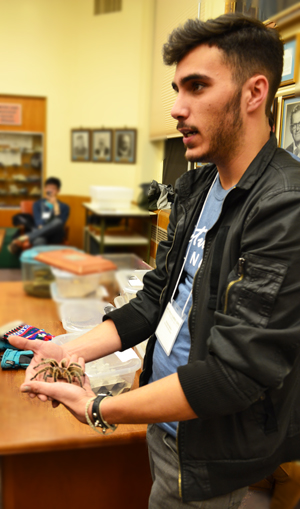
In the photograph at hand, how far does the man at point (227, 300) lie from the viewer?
654 mm

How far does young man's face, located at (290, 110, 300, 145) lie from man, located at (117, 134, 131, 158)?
5891 mm

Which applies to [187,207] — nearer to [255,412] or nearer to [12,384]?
[255,412]

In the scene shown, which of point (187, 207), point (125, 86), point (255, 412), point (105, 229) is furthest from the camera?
point (125, 86)

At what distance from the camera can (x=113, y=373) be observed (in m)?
1.25

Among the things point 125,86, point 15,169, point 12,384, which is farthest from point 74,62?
point 12,384

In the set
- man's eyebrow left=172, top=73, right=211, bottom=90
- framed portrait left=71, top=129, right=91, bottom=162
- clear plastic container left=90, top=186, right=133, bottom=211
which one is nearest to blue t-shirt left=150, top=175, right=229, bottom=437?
man's eyebrow left=172, top=73, right=211, bottom=90

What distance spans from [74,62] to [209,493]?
7.47 metres

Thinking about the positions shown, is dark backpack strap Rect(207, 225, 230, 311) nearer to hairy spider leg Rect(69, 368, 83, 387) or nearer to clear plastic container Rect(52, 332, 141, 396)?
hairy spider leg Rect(69, 368, 83, 387)

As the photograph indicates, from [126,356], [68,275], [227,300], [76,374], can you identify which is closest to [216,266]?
[227,300]

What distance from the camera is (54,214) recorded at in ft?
18.4

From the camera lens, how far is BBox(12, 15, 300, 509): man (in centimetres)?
65

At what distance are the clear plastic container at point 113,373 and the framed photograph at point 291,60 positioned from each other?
0.91 metres

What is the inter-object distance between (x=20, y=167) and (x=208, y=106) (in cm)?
695

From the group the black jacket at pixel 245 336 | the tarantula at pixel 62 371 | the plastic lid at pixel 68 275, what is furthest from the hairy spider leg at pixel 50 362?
the plastic lid at pixel 68 275
